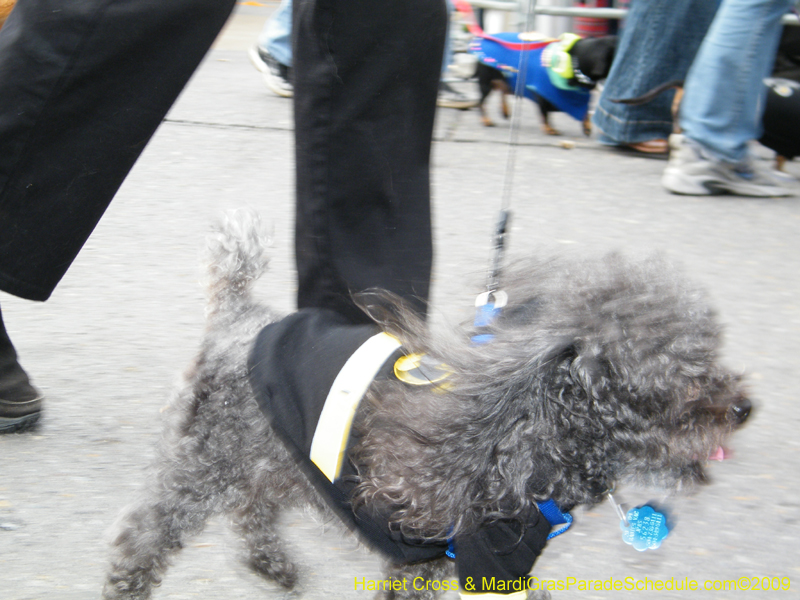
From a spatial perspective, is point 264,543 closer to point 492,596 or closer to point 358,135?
point 492,596

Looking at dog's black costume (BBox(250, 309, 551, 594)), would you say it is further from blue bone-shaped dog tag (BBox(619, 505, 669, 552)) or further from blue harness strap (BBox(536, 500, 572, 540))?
Answer: blue bone-shaped dog tag (BBox(619, 505, 669, 552))

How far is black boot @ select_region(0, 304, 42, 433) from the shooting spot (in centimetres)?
246

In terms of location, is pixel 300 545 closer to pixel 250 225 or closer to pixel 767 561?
pixel 250 225

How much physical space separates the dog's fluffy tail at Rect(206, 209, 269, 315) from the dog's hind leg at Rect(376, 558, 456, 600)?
761 millimetres

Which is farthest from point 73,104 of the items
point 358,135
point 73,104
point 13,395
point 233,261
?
point 13,395

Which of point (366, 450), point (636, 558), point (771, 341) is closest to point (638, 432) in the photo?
point (366, 450)

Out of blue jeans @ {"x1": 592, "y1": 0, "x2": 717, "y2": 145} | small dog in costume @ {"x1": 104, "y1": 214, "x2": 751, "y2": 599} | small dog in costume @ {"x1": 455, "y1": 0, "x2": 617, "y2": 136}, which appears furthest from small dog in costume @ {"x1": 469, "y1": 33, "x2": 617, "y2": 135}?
small dog in costume @ {"x1": 104, "y1": 214, "x2": 751, "y2": 599}

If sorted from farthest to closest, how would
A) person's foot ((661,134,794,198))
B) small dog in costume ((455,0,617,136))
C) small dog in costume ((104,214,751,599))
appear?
small dog in costume ((455,0,617,136)) < person's foot ((661,134,794,198)) < small dog in costume ((104,214,751,599))

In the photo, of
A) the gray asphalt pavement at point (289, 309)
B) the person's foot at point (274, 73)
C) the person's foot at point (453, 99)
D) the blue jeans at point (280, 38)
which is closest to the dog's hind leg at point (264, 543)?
the gray asphalt pavement at point (289, 309)

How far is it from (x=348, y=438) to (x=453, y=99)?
5469 millimetres

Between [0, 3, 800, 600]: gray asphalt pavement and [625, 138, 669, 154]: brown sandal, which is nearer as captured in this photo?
[0, 3, 800, 600]: gray asphalt pavement

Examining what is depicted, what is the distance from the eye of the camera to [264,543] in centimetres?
211

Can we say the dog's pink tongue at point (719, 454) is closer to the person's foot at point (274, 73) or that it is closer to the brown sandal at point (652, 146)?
the brown sandal at point (652, 146)

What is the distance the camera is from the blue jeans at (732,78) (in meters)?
4.50
